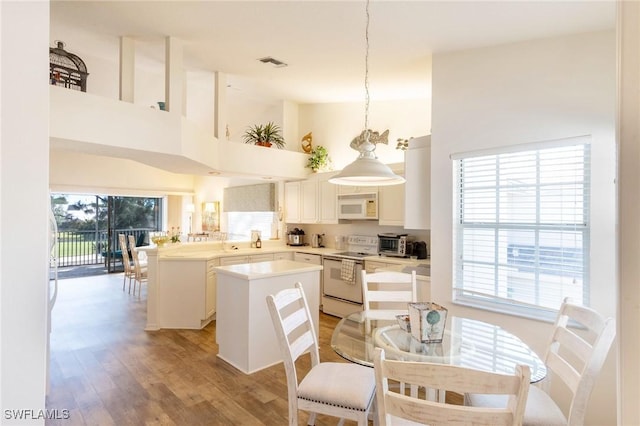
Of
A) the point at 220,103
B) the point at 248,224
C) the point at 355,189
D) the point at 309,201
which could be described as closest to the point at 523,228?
the point at 355,189

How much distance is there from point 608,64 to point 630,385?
2794 millimetres

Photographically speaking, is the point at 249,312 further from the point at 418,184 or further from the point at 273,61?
the point at 273,61

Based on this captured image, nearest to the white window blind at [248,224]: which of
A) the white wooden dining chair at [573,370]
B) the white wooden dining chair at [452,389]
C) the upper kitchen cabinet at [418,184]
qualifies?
the upper kitchen cabinet at [418,184]

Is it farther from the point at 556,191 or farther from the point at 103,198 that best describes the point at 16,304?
the point at 103,198

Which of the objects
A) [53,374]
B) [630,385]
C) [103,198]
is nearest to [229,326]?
[53,374]

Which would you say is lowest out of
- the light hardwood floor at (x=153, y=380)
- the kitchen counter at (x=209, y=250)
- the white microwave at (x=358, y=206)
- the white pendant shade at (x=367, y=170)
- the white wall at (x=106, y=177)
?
the light hardwood floor at (x=153, y=380)

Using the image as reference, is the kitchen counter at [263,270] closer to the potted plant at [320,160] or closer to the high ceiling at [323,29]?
the high ceiling at [323,29]

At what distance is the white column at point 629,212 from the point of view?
0.40 meters

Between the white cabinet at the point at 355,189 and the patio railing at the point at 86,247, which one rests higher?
the white cabinet at the point at 355,189

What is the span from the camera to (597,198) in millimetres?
2336

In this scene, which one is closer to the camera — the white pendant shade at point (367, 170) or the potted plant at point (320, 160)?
the white pendant shade at point (367, 170)

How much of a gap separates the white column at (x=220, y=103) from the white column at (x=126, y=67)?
1065 millimetres

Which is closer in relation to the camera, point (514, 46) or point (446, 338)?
point (446, 338)

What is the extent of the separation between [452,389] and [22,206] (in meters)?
1.19
